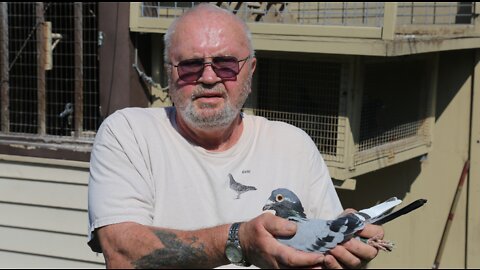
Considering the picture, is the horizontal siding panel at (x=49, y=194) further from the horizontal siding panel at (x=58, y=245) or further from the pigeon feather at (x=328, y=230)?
the pigeon feather at (x=328, y=230)

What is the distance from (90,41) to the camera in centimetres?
522

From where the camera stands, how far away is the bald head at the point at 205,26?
1926 mm

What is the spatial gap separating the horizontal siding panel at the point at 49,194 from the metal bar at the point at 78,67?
1.37 ft

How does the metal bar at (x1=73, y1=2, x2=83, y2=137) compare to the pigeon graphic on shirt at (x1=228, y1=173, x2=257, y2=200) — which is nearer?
the pigeon graphic on shirt at (x1=228, y1=173, x2=257, y2=200)

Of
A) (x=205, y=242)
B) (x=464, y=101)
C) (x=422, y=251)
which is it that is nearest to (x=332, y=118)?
(x=464, y=101)

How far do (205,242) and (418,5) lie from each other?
4.86m

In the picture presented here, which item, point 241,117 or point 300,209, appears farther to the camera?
point 241,117

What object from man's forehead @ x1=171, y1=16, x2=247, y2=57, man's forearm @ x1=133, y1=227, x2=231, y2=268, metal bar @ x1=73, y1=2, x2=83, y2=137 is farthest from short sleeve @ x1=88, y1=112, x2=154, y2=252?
metal bar @ x1=73, y1=2, x2=83, y2=137

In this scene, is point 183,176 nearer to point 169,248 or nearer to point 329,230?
point 169,248

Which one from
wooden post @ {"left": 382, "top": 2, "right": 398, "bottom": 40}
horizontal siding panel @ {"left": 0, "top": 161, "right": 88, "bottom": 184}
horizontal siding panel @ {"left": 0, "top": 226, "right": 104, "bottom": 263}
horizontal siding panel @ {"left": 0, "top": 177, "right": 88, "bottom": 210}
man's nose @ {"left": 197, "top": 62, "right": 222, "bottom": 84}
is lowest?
horizontal siding panel @ {"left": 0, "top": 226, "right": 104, "bottom": 263}

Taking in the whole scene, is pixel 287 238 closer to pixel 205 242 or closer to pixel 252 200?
pixel 205 242

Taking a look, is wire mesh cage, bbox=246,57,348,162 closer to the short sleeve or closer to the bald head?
the bald head

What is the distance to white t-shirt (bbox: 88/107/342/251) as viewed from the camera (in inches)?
68.2

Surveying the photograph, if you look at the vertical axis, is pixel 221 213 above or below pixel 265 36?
below
